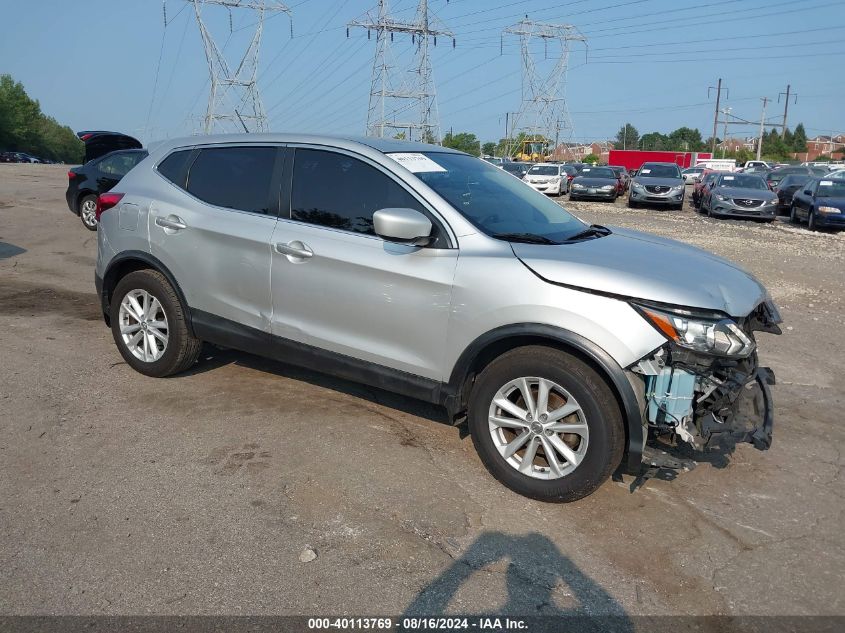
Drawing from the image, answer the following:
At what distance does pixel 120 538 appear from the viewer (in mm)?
3297

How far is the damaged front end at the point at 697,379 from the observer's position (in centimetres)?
345

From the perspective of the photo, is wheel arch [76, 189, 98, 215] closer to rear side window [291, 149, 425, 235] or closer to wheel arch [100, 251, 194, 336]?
wheel arch [100, 251, 194, 336]

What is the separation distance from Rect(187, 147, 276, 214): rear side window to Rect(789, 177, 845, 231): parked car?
56.5ft

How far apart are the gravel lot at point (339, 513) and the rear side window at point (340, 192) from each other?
1.33m

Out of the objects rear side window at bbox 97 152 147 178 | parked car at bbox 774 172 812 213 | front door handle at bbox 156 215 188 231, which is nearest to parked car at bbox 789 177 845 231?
parked car at bbox 774 172 812 213

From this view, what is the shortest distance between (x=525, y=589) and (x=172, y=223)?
3.57 meters

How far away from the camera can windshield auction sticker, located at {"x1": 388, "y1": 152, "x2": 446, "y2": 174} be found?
4316 millimetres

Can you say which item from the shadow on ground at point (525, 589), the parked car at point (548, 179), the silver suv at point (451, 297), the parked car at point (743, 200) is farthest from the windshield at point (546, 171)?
the shadow on ground at point (525, 589)

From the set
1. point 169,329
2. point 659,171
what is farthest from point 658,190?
point 169,329

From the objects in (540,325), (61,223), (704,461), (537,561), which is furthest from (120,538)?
(61,223)

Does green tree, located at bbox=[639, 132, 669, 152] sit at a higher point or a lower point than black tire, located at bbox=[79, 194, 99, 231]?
higher

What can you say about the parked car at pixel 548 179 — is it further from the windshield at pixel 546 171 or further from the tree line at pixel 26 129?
the tree line at pixel 26 129

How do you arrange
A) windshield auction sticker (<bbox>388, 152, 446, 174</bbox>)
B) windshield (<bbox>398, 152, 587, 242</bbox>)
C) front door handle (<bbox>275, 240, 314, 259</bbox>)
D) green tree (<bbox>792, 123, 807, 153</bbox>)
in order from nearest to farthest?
windshield (<bbox>398, 152, 587, 242</bbox>) → windshield auction sticker (<bbox>388, 152, 446, 174</bbox>) → front door handle (<bbox>275, 240, 314, 259</bbox>) → green tree (<bbox>792, 123, 807, 153</bbox>)

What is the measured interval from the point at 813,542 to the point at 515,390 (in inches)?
63.5
